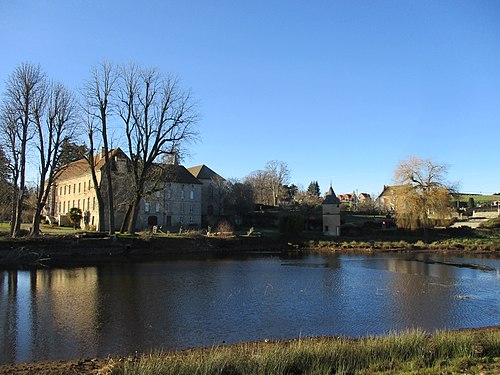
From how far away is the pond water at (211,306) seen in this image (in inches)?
439

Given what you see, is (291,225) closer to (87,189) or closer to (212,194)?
(212,194)

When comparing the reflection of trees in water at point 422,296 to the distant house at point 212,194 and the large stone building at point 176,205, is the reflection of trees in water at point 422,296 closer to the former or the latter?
the large stone building at point 176,205

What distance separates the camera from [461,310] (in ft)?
49.4

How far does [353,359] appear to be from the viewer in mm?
8070

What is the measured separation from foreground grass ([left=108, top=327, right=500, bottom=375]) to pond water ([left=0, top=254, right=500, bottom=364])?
9.70 ft

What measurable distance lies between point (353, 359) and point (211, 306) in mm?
7653

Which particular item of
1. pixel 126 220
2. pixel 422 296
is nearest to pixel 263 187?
pixel 126 220

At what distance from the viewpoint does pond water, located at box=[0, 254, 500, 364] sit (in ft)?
36.6

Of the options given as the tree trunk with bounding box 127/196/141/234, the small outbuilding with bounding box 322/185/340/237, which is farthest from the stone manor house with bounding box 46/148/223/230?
the small outbuilding with bounding box 322/185/340/237

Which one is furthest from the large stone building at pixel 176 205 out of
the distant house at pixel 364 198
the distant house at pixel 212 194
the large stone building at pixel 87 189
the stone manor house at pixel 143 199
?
the distant house at pixel 364 198

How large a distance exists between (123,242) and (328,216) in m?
25.7

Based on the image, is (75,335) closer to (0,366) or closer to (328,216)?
(0,366)

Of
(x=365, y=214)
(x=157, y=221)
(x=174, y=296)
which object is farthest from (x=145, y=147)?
(x=365, y=214)

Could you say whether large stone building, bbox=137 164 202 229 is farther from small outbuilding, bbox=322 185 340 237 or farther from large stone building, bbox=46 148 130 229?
small outbuilding, bbox=322 185 340 237
